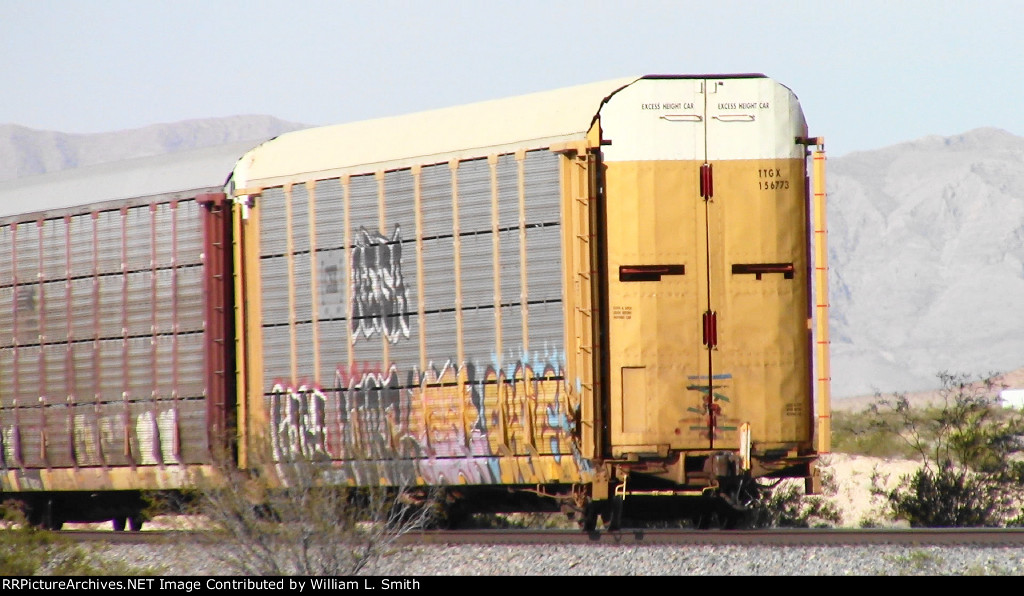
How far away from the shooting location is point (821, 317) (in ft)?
40.9

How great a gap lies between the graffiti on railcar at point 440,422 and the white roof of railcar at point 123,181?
2673 mm

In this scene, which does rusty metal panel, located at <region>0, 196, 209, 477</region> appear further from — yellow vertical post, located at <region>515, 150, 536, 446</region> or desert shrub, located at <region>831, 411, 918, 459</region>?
desert shrub, located at <region>831, 411, 918, 459</region>

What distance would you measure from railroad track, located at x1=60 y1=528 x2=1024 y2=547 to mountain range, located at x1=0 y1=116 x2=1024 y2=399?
9534cm

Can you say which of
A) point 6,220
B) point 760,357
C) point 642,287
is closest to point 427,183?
point 642,287

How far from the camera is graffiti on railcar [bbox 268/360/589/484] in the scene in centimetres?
1247

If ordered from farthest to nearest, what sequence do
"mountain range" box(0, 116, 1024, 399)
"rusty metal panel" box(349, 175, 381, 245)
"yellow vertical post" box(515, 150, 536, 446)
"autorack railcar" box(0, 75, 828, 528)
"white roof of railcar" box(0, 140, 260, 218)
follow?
"mountain range" box(0, 116, 1024, 399) → "white roof of railcar" box(0, 140, 260, 218) → "rusty metal panel" box(349, 175, 381, 245) → "yellow vertical post" box(515, 150, 536, 446) → "autorack railcar" box(0, 75, 828, 528)

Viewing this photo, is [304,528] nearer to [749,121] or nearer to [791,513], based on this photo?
[749,121]

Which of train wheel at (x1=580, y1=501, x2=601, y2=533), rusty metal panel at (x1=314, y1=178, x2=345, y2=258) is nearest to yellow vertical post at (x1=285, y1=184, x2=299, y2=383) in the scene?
rusty metal panel at (x1=314, y1=178, x2=345, y2=258)

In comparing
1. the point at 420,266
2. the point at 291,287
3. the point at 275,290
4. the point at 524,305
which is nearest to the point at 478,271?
the point at 524,305

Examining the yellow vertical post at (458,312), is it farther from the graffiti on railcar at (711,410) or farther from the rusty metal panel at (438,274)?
the graffiti on railcar at (711,410)

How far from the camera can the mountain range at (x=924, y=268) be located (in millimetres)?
116688

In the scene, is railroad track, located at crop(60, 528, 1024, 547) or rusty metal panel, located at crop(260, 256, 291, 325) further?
rusty metal panel, located at crop(260, 256, 291, 325)

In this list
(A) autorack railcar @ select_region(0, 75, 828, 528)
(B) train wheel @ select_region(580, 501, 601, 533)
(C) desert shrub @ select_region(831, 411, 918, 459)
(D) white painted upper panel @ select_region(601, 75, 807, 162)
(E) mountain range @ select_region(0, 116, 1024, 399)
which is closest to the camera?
(A) autorack railcar @ select_region(0, 75, 828, 528)

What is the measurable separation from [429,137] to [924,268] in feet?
405
